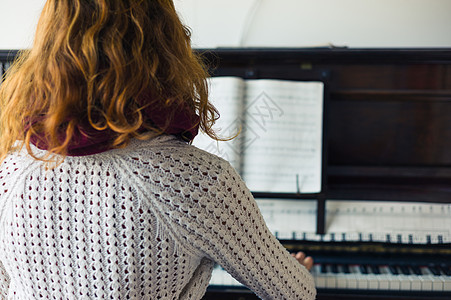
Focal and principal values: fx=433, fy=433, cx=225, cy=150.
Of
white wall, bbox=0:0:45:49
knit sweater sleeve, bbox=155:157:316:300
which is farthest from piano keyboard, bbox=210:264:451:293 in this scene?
Answer: white wall, bbox=0:0:45:49

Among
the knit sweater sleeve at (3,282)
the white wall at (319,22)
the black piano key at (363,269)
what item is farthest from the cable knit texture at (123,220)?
the white wall at (319,22)

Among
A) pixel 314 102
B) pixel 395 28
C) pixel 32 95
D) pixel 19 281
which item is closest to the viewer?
pixel 32 95

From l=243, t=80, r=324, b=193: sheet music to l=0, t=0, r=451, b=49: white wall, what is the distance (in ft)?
2.04

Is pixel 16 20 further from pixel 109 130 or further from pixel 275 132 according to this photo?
pixel 109 130

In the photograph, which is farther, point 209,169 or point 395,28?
point 395,28

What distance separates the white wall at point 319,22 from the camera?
7.12 feet

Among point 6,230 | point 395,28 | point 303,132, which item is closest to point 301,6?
point 395,28

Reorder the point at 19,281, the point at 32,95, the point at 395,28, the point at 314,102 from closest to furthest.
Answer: the point at 32,95 < the point at 19,281 < the point at 314,102 < the point at 395,28

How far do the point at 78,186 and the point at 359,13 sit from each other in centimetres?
188

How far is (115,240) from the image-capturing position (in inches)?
28.0

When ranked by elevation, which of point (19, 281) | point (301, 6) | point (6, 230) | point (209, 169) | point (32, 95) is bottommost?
point (19, 281)

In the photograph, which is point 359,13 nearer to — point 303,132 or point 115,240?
point 303,132

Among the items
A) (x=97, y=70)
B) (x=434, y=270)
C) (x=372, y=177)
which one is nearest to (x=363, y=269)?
(x=434, y=270)

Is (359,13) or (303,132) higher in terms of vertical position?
(359,13)
